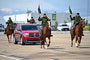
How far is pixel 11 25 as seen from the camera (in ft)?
100

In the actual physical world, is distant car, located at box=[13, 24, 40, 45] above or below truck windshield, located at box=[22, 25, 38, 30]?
below

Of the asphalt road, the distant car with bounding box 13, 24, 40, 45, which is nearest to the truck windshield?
the distant car with bounding box 13, 24, 40, 45

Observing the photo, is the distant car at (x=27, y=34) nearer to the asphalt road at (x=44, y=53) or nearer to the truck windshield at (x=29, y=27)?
the truck windshield at (x=29, y=27)

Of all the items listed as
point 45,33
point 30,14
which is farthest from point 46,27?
point 30,14

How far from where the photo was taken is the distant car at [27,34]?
2511 centimetres

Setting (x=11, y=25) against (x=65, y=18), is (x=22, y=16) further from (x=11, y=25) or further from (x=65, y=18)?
(x=11, y=25)

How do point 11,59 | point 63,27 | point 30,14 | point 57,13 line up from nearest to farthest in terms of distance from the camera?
point 11,59 < point 63,27 < point 30,14 < point 57,13

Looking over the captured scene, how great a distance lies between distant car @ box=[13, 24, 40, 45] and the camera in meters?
25.1

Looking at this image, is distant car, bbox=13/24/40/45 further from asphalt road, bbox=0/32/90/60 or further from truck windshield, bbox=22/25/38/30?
asphalt road, bbox=0/32/90/60

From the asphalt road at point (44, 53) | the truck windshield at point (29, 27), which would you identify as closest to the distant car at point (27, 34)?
the truck windshield at point (29, 27)

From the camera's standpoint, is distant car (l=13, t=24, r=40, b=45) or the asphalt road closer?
the asphalt road

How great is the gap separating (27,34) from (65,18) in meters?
98.9

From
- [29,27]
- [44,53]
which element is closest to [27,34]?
[29,27]

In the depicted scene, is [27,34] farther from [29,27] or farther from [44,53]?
[44,53]
